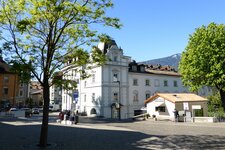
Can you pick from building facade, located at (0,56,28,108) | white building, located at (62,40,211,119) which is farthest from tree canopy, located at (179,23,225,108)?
building facade, located at (0,56,28,108)

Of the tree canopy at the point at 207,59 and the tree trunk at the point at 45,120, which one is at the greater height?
the tree canopy at the point at 207,59

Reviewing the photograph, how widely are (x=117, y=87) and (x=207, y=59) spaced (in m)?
24.2

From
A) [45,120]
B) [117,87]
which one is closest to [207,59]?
[45,120]

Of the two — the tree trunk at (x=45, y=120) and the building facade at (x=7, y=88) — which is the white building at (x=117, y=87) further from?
the tree trunk at (x=45, y=120)

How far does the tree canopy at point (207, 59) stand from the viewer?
26641 millimetres

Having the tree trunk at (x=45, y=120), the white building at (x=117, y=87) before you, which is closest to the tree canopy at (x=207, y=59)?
the white building at (x=117, y=87)

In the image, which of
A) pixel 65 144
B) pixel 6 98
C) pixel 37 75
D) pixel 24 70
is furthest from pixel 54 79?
pixel 6 98

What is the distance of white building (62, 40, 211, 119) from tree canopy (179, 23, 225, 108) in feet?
56.3

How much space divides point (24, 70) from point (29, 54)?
125 cm

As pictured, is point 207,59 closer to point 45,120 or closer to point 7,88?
point 45,120

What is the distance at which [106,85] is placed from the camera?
47531 mm

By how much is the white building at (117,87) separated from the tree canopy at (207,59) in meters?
17.2

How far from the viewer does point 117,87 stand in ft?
161

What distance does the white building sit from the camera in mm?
47406
